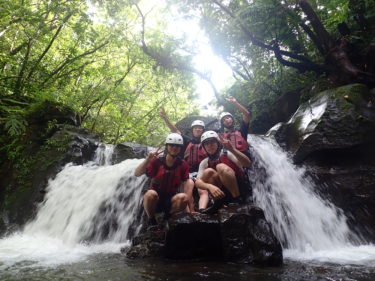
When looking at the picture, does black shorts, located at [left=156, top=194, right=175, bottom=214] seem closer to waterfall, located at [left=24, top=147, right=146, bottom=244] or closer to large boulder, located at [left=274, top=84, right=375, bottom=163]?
waterfall, located at [left=24, top=147, right=146, bottom=244]

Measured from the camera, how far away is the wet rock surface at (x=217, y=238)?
153 inches

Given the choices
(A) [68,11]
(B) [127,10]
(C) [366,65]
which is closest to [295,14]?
(C) [366,65]

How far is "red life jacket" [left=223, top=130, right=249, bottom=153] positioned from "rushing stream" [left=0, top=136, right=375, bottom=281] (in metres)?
1.07

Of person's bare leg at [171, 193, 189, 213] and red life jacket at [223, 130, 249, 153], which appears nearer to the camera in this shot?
person's bare leg at [171, 193, 189, 213]

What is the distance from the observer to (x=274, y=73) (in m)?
13.5

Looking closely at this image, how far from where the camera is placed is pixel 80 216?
252 inches

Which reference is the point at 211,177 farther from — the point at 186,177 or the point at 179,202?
the point at 179,202

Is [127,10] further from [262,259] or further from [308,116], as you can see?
[262,259]

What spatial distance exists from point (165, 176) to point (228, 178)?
3.98ft

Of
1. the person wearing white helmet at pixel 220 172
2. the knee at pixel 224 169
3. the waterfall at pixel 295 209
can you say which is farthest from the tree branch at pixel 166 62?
the knee at pixel 224 169

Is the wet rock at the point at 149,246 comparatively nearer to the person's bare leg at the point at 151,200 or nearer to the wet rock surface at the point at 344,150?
the person's bare leg at the point at 151,200

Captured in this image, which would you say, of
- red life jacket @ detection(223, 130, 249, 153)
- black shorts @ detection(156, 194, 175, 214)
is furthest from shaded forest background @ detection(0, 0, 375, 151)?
red life jacket @ detection(223, 130, 249, 153)

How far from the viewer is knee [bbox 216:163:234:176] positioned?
4824mm

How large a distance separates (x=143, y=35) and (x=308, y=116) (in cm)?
1058
